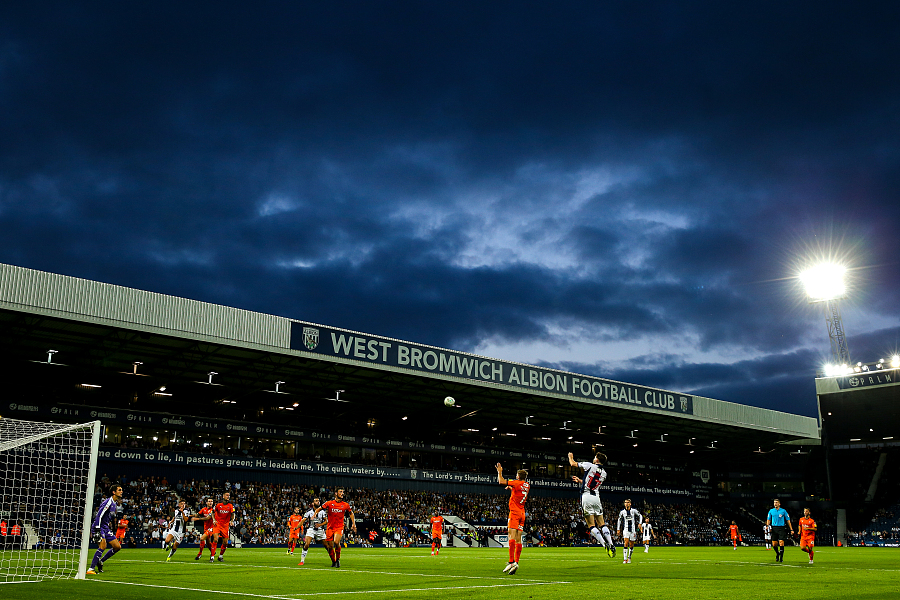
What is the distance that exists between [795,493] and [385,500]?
4930cm

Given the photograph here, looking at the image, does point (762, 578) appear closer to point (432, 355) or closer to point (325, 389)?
point (432, 355)

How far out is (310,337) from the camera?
40.3 metres

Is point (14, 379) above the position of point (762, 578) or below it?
above

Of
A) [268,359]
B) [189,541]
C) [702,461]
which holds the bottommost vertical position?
[189,541]

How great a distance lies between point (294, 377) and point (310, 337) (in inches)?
288

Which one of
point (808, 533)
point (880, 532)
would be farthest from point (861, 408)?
point (808, 533)

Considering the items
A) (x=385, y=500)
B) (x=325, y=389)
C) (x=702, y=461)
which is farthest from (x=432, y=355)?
(x=702, y=461)

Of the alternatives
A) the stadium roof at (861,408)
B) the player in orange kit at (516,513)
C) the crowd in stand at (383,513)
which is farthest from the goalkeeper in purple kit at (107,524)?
the stadium roof at (861,408)

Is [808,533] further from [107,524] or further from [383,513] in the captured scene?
[383,513]

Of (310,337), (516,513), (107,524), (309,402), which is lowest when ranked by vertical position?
(107,524)

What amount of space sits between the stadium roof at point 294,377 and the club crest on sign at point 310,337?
59mm

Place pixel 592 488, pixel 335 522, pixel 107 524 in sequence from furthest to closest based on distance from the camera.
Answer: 1. pixel 592 488
2. pixel 335 522
3. pixel 107 524

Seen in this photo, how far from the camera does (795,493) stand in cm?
8069

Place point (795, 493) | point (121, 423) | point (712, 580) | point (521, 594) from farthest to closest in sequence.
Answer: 1. point (795, 493)
2. point (121, 423)
3. point (712, 580)
4. point (521, 594)
